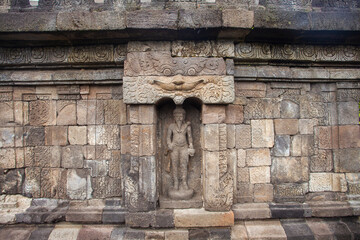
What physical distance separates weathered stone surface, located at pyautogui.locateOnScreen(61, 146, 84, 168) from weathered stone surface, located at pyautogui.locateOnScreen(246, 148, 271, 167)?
3.11m

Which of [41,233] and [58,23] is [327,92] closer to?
[58,23]

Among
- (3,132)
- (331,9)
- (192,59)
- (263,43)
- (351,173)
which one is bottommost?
(351,173)

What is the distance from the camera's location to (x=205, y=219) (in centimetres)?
349

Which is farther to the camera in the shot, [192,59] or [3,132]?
[3,132]

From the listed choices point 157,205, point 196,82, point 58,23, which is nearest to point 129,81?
point 196,82

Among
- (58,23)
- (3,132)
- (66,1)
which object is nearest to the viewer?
(58,23)

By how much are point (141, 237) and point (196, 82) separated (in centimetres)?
267

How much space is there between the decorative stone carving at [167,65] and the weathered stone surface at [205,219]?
7.57 feet

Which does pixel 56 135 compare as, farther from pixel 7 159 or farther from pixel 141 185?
pixel 141 185

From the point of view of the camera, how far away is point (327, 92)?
410cm

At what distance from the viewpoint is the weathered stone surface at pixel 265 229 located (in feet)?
→ 11.7

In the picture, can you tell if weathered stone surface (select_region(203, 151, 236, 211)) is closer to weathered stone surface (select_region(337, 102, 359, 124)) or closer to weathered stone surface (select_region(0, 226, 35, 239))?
weathered stone surface (select_region(337, 102, 359, 124))

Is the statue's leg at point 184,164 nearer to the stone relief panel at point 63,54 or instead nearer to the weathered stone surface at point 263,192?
the weathered stone surface at point 263,192

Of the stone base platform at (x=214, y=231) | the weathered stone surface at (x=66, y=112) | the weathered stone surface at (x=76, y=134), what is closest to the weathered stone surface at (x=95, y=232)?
the stone base platform at (x=214, y=231)
